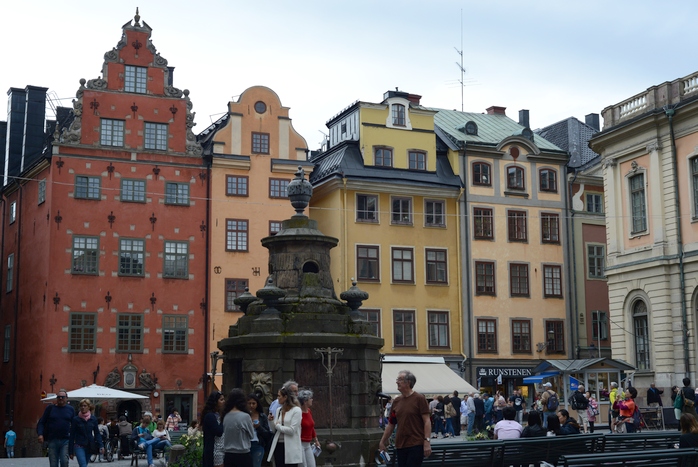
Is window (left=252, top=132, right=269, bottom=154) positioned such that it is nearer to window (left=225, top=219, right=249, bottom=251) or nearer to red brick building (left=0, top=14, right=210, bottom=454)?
red brick building (left=0, top=14, right=210, bottom=454)

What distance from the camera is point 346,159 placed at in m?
47.6

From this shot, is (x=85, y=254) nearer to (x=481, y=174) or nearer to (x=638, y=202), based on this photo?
(x=481, y=174)

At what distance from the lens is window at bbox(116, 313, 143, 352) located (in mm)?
41875

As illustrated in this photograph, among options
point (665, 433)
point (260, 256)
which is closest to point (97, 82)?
point (260, 256)

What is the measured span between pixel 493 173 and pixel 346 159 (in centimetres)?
818

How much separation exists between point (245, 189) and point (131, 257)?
19.7 feet

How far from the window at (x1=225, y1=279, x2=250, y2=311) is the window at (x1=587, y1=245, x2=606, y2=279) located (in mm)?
18855

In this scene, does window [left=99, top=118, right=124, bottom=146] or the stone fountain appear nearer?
the stone fountain

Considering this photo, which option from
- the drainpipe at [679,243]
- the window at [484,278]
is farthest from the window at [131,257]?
the drainpipe at [679,243]

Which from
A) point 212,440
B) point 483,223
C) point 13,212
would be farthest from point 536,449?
point 13,212

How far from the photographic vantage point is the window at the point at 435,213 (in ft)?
161

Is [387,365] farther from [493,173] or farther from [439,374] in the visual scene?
[493,173]

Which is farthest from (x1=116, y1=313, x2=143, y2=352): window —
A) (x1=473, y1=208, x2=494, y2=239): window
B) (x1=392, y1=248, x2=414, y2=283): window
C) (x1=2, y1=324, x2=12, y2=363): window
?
(x1=473, y1=208, x2=494, y2=239): window

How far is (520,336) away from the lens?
49719 mm
